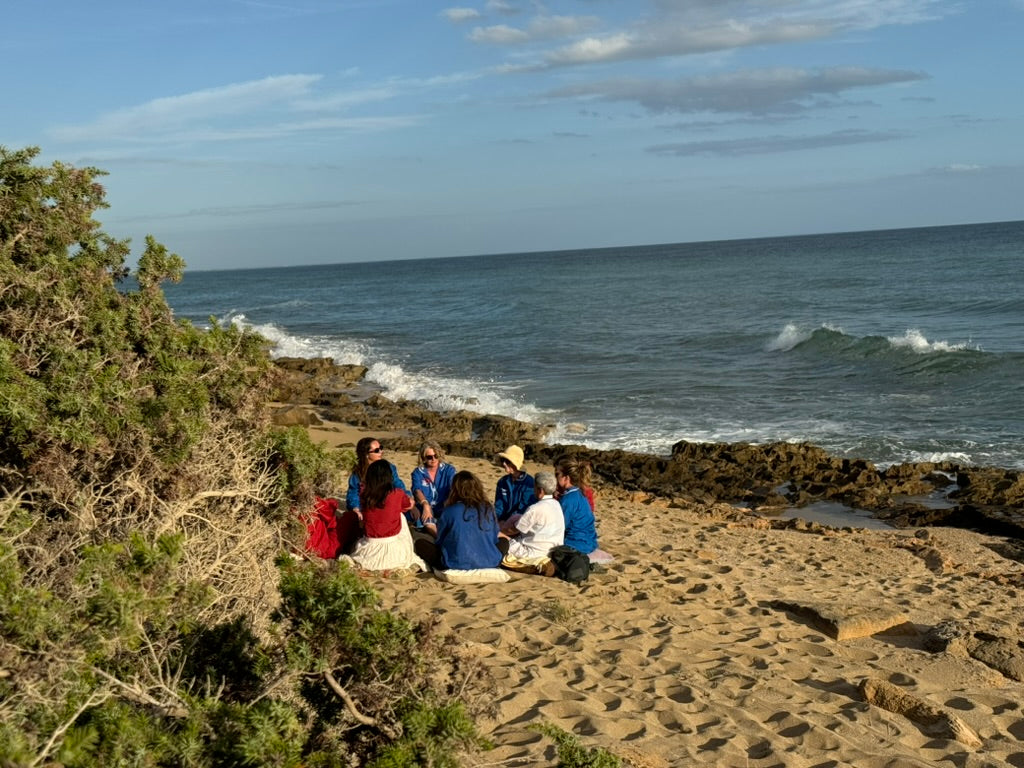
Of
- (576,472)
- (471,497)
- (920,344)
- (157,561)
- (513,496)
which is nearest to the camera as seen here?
(157,561)

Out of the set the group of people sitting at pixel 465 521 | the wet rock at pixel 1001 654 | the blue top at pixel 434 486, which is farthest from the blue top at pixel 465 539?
the wet rock at pixel 1001 654

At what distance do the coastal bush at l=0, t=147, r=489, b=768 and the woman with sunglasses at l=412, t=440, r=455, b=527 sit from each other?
185cm

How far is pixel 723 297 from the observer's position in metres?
48.6

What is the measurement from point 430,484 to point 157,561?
5.94m

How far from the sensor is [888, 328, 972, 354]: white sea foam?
24.8m

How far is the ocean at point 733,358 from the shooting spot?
17812 mm

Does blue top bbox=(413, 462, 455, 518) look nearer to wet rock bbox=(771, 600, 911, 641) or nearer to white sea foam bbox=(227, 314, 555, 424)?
wet rock bbox=(771, 600, 911, 641)

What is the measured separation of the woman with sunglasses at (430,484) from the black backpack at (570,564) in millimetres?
1483

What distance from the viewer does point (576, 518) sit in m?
8.68

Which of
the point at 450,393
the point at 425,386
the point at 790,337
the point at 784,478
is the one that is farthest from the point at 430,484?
the point at 790,337

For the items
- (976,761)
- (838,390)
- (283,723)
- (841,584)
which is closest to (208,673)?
(283,723)

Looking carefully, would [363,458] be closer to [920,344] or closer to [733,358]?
[733,358]

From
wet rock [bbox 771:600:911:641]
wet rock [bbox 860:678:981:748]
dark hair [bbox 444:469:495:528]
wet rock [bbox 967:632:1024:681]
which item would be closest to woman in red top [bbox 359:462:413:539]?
dark hair [bbox 444:469:495:528]

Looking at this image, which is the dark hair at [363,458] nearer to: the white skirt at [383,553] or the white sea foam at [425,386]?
the white skirt at [383,553]
